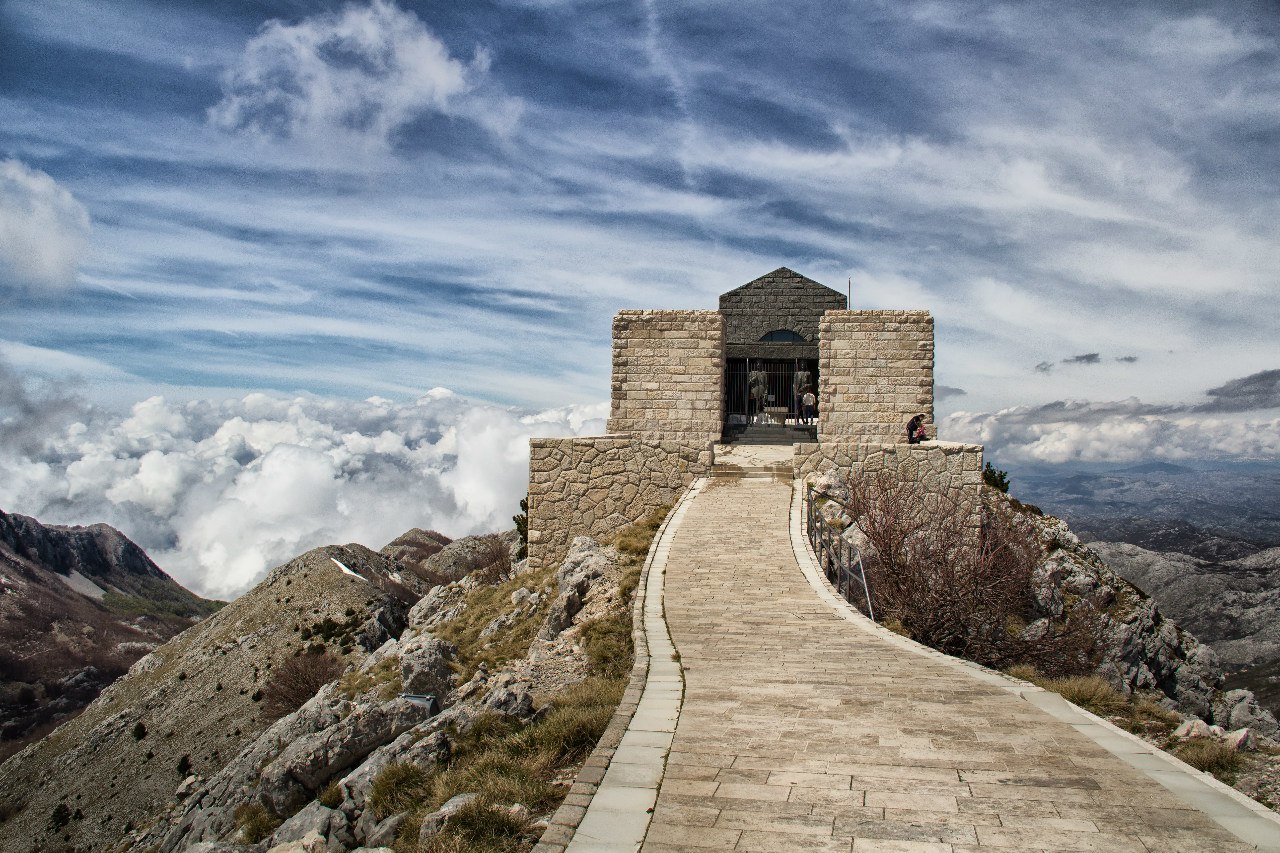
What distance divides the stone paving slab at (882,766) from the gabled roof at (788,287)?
21.8 metres

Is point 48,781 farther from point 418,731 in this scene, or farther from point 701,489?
point 418,731

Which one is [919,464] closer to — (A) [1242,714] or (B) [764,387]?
(A) [1242,714]

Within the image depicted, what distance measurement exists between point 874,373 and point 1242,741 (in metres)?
12.3

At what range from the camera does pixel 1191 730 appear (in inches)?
271

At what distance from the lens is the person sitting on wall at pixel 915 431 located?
17.2 m

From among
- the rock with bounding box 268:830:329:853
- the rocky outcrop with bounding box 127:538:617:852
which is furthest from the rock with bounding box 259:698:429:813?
the rock with bounding box 268:830:329:853

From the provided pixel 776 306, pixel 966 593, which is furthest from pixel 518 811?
pixel 776 306

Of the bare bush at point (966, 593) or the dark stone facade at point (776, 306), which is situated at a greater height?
the dark stone facade at point (776, 306)

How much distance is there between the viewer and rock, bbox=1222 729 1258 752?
6.34m

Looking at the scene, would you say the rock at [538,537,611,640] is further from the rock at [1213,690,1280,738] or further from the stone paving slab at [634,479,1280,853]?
the rock at [1213,690,1280,738]

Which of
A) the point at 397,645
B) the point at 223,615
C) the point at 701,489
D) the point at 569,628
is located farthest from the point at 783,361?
the point at 223,615

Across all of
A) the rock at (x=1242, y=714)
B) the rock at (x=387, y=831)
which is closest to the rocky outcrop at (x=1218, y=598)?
the rock at (x=1242, y=714)

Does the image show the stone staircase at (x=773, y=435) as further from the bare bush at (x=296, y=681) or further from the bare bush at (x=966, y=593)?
the bare bush at (x=296, y=681)

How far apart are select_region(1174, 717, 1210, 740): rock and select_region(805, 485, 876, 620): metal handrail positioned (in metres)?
5.37
